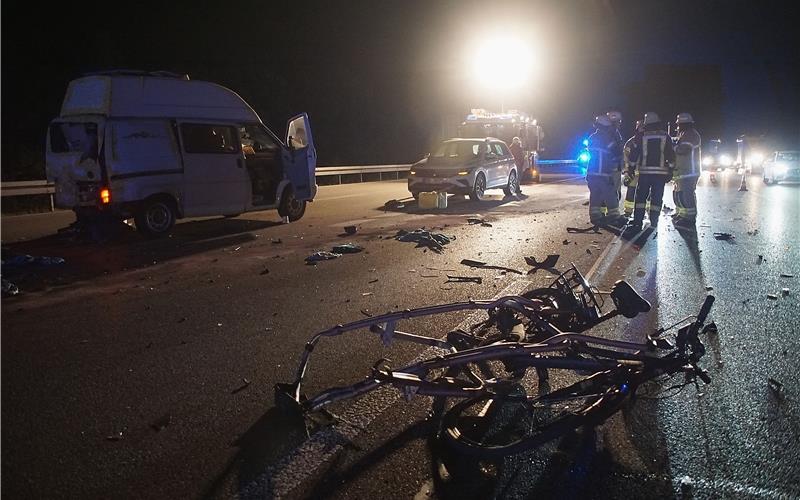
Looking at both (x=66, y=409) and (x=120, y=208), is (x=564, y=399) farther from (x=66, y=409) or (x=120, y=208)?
(x=120, y=208)

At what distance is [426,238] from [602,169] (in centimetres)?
435

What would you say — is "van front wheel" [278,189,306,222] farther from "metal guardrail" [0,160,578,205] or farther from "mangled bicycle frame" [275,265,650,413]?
"mangled bicycle frame" [275,265,650,413]

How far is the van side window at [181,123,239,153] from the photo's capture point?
433 inches

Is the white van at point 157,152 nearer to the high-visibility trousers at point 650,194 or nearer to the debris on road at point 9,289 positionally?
the debris on road at point 9,289

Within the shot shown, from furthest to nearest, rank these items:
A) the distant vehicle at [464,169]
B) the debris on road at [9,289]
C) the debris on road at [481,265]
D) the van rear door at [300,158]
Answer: the distant vehicle at [464,169] < the van rear door at [300,158] < the debris on road at [481,265] < the debris on road at [9,289]

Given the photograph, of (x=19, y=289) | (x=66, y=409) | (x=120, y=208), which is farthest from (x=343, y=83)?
(x=66, y=409)

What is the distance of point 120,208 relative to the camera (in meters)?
10.1

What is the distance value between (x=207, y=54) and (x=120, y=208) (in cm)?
2628

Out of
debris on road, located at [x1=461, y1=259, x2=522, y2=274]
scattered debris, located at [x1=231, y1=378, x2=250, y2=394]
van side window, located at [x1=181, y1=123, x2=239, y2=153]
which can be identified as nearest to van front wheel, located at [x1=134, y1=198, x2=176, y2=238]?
van side window, located at [x1=181, y1=123, x2=239, y2=153]

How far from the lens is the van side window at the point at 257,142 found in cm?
1199

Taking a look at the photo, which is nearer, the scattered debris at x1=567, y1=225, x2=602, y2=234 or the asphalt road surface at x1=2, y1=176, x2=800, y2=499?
the asphalt road surface at x1=2, y1=176, x2=800, y2=499

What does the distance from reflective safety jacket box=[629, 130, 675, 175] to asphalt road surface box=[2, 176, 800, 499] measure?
203cm

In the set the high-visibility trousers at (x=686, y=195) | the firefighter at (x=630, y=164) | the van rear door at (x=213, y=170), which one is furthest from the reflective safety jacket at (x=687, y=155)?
the van rear door at (x=213, y=170)

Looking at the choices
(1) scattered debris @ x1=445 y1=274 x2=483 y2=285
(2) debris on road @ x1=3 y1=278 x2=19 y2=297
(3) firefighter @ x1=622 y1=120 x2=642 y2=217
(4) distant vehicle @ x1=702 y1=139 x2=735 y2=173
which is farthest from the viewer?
(4) distant vehicle @ x1=702 y1=139 x2=735 y2=173
